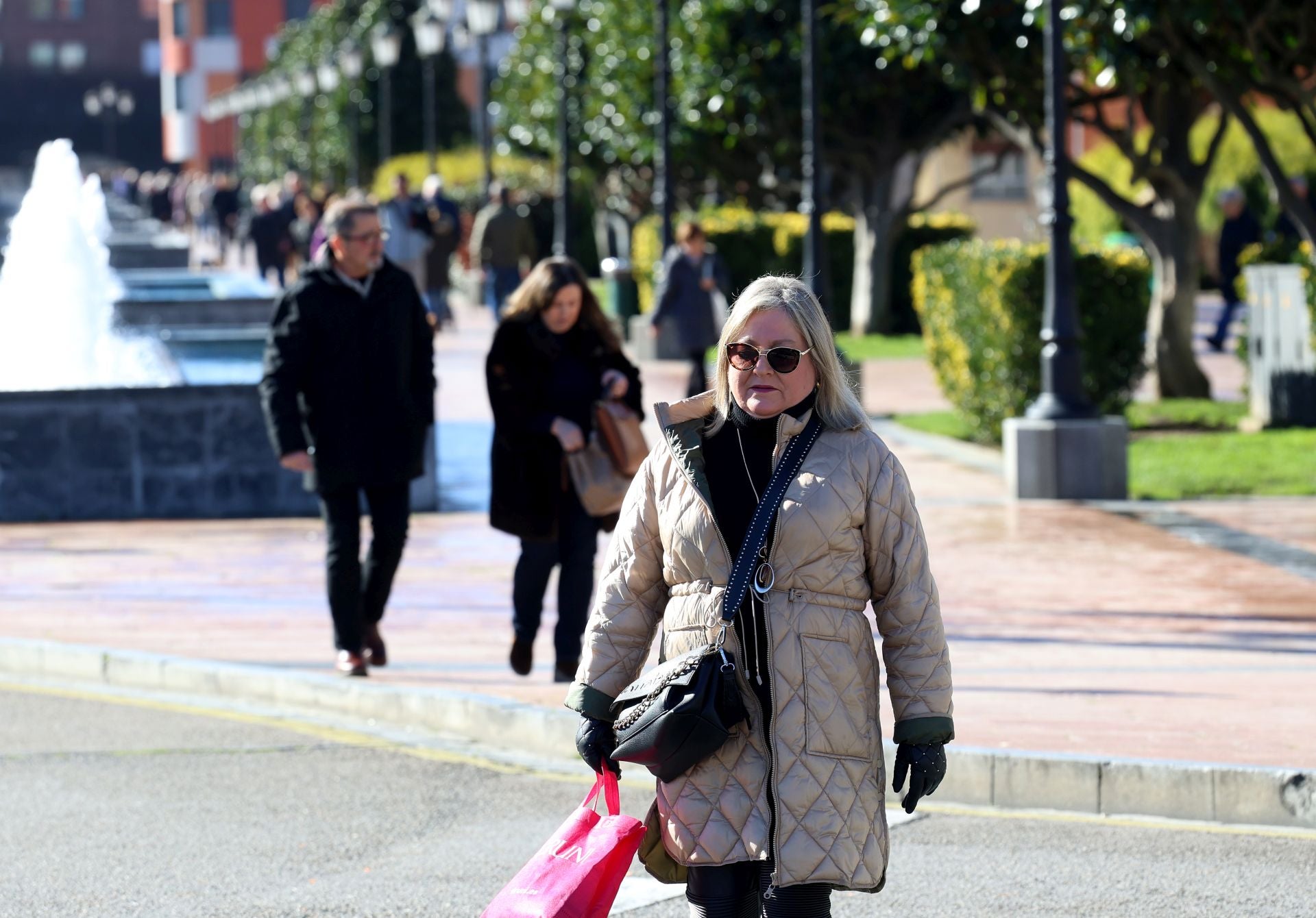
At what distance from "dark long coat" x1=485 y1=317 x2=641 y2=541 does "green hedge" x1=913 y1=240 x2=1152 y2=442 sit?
28.7 ft

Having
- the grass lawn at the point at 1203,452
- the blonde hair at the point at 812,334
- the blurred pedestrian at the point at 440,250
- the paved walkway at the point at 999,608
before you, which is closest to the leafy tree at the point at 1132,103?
the grass lawn at the point at 1203,452

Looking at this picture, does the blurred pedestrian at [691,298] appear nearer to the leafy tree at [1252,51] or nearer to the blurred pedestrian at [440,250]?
the leafy tree at [1252,51]

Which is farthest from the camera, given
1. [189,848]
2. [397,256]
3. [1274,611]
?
[397,256]

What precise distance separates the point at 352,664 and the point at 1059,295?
715 centimetres

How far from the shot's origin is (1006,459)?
577 inches

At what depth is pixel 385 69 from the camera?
54.7m

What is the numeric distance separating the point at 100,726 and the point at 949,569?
464 centimetres

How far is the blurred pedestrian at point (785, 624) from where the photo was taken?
4.24 meters

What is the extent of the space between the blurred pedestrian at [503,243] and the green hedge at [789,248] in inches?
76.5

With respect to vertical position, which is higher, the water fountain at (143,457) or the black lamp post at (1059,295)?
the black lamp post at (1059,295)

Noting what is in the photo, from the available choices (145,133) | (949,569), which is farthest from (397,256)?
(145,133)

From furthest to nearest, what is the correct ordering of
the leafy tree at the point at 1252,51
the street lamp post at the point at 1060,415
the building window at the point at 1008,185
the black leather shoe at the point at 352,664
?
the building window at the point at 1008,185 < the leafy tree at the point at 1252,51 < the street lamp post at the point at 1060,415 < the black leather shoe at the point at 352,664

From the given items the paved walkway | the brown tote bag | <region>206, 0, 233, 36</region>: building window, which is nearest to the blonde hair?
the paved walkway

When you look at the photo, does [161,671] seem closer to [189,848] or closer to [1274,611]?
[189,848]
